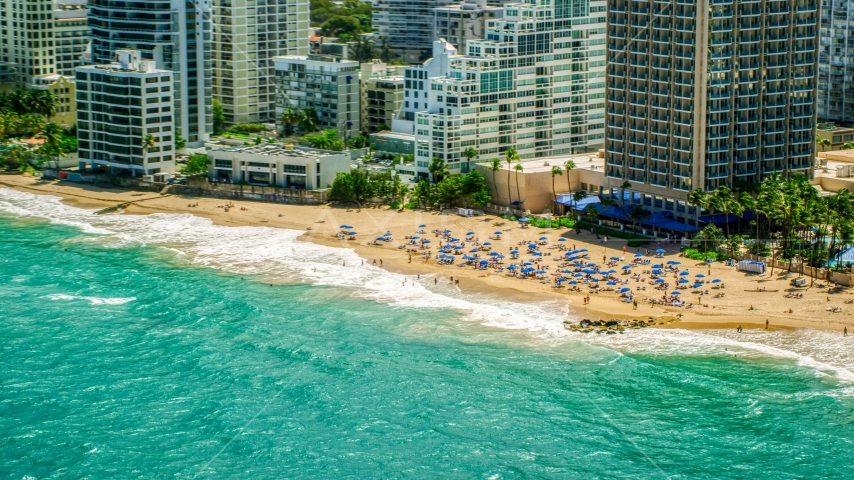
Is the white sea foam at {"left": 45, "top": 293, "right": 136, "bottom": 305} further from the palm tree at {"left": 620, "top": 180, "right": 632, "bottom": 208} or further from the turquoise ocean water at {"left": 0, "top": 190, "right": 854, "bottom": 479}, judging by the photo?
the palm tree at {"left": 620, "top": 180, "right": 632, "bottom": 208}

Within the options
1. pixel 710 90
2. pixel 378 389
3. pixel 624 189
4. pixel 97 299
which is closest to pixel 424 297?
pixel 378 389

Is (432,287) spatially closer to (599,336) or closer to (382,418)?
(599,336)

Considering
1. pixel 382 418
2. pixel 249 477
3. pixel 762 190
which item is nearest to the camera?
pixel 249 477

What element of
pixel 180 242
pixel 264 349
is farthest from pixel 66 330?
pixel 180 242

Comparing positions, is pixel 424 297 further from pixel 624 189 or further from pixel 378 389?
pixel 624 189

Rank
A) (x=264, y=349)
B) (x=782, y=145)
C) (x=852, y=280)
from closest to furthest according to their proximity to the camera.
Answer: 1. (x=264, y=349)
2. (x=852, y=280)
3. (x=782, y=145)

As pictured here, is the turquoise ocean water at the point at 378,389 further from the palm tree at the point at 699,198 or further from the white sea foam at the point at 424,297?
the palm tree at the point at 699,198

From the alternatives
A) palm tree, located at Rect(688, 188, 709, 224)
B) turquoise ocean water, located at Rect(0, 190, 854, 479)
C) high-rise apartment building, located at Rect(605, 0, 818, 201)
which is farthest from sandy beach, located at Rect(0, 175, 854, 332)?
high-rise apartment building, located at Rect(605, 0, 818, 201)
